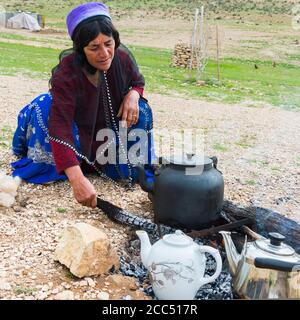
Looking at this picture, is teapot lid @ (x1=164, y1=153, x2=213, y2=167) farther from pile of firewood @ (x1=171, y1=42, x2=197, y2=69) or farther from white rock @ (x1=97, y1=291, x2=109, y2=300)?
pile of firewood @ (x1=171, y1=42, x2=197, y2=69)

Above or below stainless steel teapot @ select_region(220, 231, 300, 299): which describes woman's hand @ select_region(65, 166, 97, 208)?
above

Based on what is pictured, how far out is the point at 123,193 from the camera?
345cm

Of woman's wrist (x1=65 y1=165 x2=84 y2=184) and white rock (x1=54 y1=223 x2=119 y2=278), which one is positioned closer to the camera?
white rock (x1=54 y1=223 x2=119 y2=278)

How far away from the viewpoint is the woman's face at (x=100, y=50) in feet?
9.07

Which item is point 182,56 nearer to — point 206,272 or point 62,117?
point 62,117

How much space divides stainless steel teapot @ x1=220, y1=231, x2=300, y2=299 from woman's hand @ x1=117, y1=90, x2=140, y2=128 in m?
1.42

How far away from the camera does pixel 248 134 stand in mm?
6164

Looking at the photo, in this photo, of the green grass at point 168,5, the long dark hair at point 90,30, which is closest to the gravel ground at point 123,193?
the long dark hair at point 90,30

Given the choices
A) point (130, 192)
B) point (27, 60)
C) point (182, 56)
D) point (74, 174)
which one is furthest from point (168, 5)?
point (74, 174)

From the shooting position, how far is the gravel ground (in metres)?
2.32

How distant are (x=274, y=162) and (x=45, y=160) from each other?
7.84ft

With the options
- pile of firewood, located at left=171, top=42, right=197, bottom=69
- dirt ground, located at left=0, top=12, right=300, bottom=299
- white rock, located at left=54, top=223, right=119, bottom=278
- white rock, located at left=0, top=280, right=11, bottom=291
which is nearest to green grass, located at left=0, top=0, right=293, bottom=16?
pile of firewood, located at left=171, top=42, right=197, bottom=69

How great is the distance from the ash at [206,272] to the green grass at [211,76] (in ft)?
20.6
